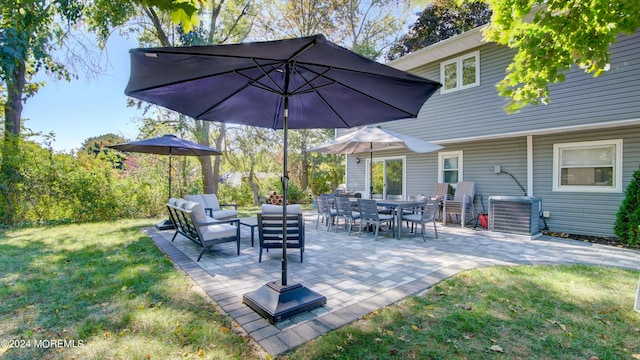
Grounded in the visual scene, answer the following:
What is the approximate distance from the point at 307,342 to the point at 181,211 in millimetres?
3374

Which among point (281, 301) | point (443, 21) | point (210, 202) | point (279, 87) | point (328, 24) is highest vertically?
point (328, 24)

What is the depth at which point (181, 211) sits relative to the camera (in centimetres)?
475

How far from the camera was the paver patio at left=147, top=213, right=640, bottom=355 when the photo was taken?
273cm

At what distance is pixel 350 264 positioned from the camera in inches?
175

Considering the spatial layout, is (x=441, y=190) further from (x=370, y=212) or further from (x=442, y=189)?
(x=370, y=212)

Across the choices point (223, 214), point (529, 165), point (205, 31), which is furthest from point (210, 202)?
point (529, 165)

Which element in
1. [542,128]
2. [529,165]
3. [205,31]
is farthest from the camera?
[205,31]

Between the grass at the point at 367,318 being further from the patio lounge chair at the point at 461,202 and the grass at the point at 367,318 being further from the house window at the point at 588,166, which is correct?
the patio lounge chair at the point at 461,202

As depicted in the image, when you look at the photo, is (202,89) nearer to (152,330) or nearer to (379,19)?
(152,330)

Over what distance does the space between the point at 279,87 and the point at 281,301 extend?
211 centimetres

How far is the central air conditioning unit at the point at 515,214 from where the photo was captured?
658cm

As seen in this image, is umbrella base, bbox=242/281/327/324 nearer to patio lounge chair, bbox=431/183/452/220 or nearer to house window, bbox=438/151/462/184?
patio lounge chair, bbox=431/183/452/220

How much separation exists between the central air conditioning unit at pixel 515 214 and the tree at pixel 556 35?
3.85 meters

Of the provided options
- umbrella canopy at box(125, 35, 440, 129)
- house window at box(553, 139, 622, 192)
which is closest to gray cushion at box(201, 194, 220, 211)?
umbrella canopy at box(125, 35, 440, 129)
